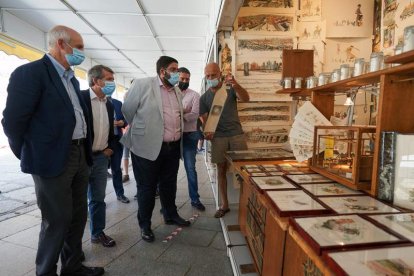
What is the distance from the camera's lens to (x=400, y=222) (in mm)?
764

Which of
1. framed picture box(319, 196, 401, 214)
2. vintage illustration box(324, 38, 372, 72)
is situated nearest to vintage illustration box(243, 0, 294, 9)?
vintage illustration box(324, 38, 372, 72)

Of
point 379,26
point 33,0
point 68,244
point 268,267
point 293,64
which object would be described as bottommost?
point 68,244

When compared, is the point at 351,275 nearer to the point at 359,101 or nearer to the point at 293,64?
the point at 293,64

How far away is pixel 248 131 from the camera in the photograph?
2.66 metres

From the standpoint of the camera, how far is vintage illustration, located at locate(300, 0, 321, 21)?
2.56m

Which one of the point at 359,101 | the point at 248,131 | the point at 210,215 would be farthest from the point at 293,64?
the point at 210,215

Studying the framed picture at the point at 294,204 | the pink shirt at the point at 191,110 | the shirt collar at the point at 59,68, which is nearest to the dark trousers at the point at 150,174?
the pink shirt at the point at 191,110

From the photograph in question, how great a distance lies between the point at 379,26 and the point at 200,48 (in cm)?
346

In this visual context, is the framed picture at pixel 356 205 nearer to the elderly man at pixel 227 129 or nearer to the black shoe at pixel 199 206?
the elderly man at pixel 227 129

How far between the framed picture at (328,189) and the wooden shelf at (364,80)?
52cm

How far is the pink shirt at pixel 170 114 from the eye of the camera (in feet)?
7.10

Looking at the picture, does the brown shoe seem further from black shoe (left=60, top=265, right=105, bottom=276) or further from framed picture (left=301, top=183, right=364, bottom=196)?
framed picture (left=301, top=183, right=364, bottom=196)

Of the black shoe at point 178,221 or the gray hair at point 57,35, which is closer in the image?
the gray hair at point 57,35

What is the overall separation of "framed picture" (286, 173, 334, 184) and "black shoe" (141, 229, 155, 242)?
4.43 feet
